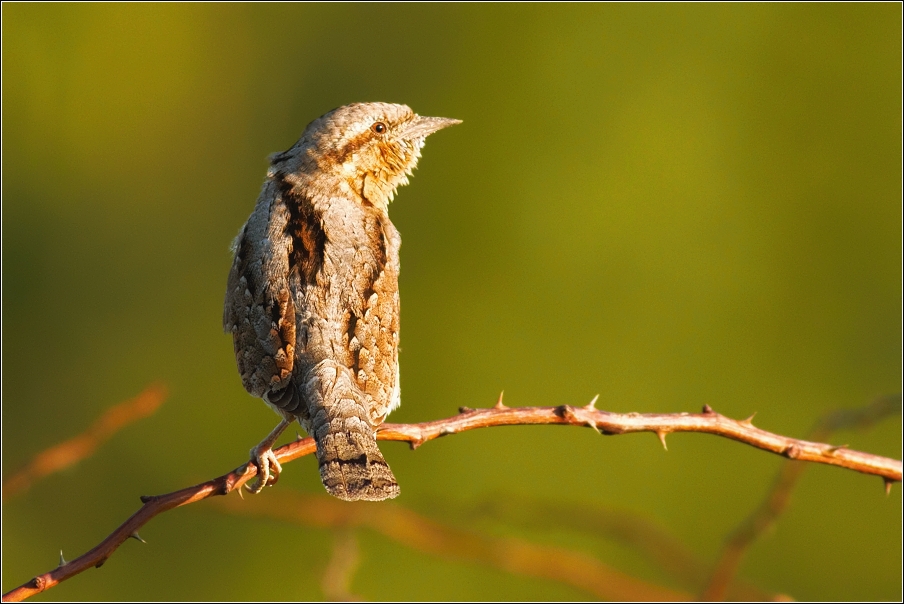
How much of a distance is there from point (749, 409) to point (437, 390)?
216 cm

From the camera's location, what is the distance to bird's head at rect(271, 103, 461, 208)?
3.95 m

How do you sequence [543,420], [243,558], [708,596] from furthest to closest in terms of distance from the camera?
[243,558]
[708,596]
[543,420]

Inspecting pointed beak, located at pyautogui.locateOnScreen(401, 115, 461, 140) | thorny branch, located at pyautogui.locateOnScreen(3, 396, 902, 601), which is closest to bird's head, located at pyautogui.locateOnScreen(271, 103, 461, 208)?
pointed beak, located at pyautogui.locateOnScreen(401, 115, 461, 140)

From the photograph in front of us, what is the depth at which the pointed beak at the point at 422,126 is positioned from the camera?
415cm

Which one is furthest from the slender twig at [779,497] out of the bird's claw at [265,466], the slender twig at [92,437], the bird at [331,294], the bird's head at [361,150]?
the slender twig at [92,437]

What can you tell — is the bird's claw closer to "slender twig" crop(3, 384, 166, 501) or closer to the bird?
the bird

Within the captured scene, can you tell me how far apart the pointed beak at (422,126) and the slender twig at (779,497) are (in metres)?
1.99

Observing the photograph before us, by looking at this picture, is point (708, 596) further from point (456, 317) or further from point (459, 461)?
point (456, 317)

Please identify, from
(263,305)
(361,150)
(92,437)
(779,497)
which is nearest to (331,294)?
(263,305)

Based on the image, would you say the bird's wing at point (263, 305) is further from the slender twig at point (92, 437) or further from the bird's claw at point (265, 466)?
the slender twig at point (92, 437)

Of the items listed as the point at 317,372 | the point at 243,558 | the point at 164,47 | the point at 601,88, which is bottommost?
the point at 317,372

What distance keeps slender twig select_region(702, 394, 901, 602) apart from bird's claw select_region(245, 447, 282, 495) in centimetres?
163

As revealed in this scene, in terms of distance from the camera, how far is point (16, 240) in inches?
305

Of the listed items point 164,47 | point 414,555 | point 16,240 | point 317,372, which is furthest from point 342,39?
point 317,372
